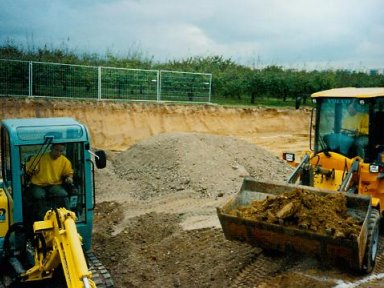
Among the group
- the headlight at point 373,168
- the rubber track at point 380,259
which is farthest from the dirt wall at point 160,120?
the headlight at point 373,168

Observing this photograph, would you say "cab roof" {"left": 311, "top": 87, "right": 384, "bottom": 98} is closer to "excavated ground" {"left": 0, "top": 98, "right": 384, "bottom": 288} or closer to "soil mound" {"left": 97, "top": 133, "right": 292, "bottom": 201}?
A: "excavated ground" {"left": 0, "top": 98, "right": 384, "bottom": 288}

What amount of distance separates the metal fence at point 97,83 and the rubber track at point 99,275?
46.1 ft

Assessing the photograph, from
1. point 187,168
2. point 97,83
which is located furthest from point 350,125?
point 97,83

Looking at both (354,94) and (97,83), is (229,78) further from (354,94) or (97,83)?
(354,94)

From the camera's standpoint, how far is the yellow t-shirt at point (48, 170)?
5992mm

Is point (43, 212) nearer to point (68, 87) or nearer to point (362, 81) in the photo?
point (68, 87)

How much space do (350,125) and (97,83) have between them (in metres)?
13.9

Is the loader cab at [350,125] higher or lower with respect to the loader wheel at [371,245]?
higher

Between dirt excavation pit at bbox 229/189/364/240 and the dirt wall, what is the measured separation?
1315 cm

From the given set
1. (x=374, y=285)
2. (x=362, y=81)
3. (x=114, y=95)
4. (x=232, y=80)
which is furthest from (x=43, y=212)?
(x=362, y=81)

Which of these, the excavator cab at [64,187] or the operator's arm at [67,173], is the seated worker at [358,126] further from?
the operator's arm at [67,173]

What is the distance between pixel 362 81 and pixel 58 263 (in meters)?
34.8

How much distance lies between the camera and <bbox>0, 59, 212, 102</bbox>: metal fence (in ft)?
61.9

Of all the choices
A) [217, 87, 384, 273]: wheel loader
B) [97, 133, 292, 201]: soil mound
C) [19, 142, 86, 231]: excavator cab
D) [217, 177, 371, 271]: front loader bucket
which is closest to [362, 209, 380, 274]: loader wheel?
[217, 87, 384, 273]: wheel loader
